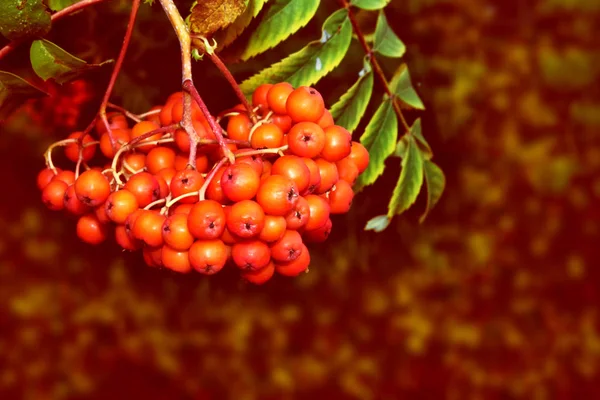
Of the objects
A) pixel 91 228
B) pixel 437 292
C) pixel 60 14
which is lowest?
pixel 437 292

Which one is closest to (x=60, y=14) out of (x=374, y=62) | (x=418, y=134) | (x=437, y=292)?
(x=374, y=62)

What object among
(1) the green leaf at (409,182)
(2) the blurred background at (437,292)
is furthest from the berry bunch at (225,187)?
(2) the blurred background at (437,292)

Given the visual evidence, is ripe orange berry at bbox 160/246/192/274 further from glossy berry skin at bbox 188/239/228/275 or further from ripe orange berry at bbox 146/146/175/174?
ripe orange berry at bbox 146/146/175/174

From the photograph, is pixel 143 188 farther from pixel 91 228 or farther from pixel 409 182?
pixel 409 182

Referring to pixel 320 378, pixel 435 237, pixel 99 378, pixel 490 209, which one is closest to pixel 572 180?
pixel 490 209

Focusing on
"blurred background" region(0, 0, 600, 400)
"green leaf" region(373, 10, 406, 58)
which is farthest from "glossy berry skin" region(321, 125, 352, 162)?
"blurred background" region(0, 0, 600, 400)

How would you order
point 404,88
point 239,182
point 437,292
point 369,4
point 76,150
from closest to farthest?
point 239,182 → point 76,150 → point 369,4 → point 404,88 → point 437,292

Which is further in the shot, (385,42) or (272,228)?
(385,42)
